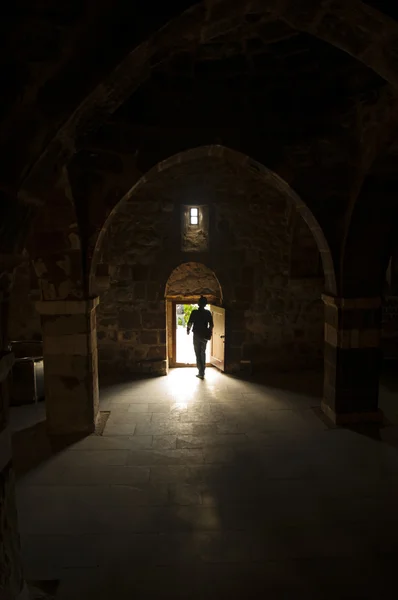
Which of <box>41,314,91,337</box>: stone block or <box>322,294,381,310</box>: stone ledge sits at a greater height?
<box>322,294,381,310</box>: stone ledge

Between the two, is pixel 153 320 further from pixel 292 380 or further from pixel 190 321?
pixel 292 380

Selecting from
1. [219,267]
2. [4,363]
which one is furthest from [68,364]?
[219,267]

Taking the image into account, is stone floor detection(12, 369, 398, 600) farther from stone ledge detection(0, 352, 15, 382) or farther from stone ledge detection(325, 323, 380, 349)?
stone ledge detection(0, 352, 15, 382)

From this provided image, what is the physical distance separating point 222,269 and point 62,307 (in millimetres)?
3344

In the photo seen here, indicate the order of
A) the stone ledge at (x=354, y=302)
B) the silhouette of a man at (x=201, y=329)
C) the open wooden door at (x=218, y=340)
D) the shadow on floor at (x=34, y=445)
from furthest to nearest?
the open wooden door at (x=218, y=340), the silhouette of a man at (x=201, y=329), the stone ledge at (x=354, y=302), the shadow on floor at (x=34, y=445)

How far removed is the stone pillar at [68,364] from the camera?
4.89 m

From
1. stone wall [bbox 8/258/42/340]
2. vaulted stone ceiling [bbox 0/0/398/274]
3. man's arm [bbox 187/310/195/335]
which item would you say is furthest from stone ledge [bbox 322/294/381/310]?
stone wall [bbox 8/258/42/340]

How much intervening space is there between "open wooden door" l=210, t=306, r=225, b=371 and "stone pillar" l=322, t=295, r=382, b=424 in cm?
258

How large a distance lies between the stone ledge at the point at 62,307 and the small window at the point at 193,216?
3.11 metres

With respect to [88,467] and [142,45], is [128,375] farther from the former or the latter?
[142,45]

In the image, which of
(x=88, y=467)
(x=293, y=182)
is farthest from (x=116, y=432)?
(x=293, y=182)

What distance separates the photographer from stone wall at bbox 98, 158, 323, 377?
7176mm

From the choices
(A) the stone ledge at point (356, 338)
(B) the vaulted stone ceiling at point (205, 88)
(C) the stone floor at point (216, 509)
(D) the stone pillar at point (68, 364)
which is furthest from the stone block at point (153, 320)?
(A) the stone ledge at point (356, 338)

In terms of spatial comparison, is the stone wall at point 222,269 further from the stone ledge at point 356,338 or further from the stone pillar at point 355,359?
the stone ledge at point 356,338
